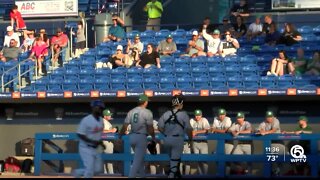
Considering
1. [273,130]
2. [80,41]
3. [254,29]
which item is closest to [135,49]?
[80,41]

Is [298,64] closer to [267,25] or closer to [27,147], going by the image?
[267,25]

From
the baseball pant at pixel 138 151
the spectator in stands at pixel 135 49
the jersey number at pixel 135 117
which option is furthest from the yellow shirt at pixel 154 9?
the baseball pant at pixel 138 151

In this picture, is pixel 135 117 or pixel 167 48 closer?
pixel 135 117

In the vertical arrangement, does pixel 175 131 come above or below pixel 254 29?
below

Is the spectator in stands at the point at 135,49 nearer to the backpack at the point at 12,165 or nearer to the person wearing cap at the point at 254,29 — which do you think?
the person wearing cap at the point at 254,29

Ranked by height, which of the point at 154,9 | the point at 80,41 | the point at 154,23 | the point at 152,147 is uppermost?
the point at 154,9

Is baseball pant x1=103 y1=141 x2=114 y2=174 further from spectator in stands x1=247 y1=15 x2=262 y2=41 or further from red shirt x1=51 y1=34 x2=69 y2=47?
spectator in stands x1=247 y1=15 x2=262 y2=41

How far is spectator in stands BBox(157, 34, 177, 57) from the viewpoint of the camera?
2472 centimetres

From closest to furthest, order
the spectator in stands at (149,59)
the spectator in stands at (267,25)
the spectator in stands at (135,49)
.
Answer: the spectator in stands at (149,59) → the spectator in stands at (135,49) → the spectator in stands at (267,25)

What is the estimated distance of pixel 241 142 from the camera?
20.4 meters

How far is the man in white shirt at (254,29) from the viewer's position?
25.1 meters

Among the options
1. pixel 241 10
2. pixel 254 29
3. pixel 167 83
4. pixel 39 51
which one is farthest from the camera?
pixel 241 10

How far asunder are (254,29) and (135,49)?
11.4 feet

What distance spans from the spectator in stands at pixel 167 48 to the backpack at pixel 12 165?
16.6ft
